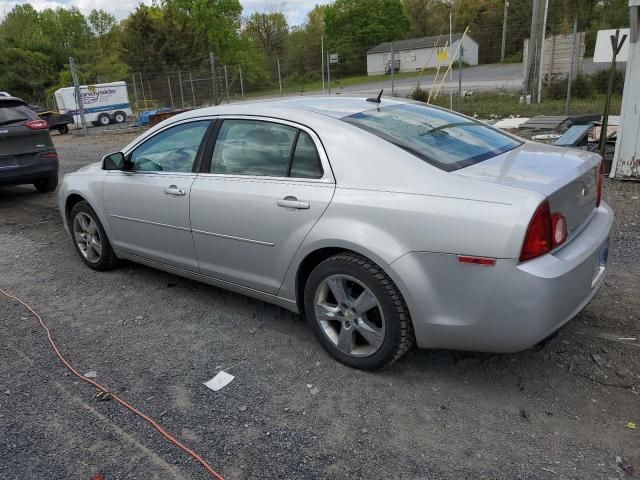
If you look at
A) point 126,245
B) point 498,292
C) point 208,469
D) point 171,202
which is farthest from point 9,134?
point 498,292

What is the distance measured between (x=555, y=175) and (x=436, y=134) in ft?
2.69

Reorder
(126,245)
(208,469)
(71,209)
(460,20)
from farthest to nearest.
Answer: (460,20)
(71,209)
(126,245)
(208,469)

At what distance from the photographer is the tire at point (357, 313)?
2871 mm

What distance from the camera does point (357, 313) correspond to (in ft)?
10.0

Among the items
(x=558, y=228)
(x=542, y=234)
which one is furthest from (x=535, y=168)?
(x=542, y=234)

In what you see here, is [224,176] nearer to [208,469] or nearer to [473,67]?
[208,469]

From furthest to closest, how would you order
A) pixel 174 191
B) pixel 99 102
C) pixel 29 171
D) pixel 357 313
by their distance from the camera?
1. pixel 99 102
2. pixel 29 171
3. pixel 174 191
4. pixel 357 313

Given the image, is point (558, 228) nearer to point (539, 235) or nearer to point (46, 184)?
point (539, 235)

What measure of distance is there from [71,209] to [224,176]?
2409 millimetres

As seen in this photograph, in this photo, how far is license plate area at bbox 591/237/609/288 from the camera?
287 centimetres

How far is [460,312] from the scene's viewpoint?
2.66 metres

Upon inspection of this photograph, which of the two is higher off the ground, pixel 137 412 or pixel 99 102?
pixel 99 102

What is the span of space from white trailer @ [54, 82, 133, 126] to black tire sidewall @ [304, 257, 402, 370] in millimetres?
27743

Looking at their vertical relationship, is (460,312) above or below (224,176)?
below
